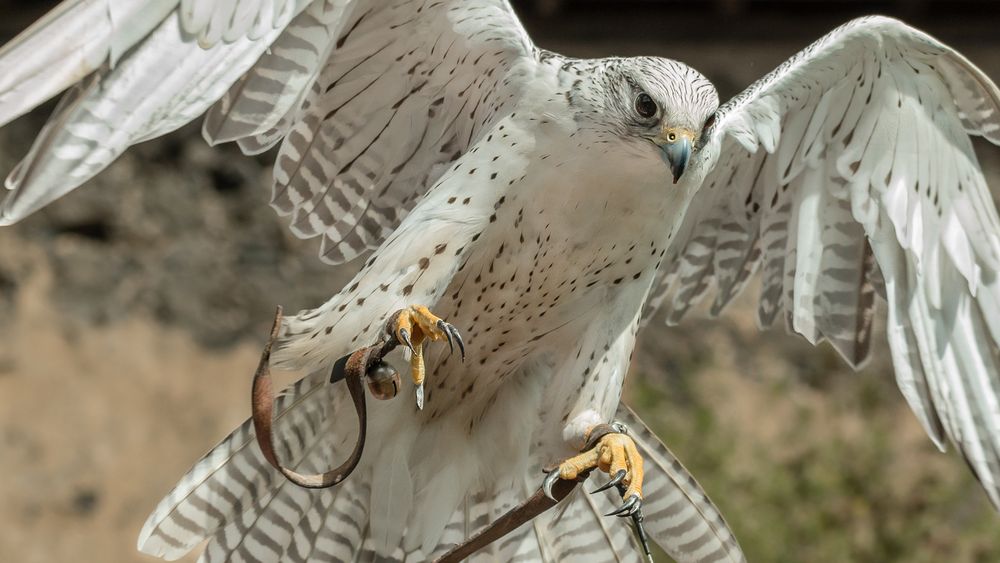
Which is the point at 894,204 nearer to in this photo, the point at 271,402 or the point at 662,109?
the point at 662,109

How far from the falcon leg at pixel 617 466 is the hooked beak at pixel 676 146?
57 centimetres

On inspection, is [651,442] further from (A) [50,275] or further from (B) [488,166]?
(A) [50,275]

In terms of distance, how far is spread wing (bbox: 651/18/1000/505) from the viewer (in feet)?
10.7

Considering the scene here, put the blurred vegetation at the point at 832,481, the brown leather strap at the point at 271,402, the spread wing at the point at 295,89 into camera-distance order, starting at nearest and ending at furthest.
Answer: the spread wing at the point at 295,89 → the brown leather strap at the point at 271,402 → the blurred vegetation at the point at 832,481

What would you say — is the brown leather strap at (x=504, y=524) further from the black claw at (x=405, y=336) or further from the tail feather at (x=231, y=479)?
the tail feather at (x=231, y=479)

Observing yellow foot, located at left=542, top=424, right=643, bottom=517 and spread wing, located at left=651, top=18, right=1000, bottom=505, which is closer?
yellow foot, located at left=542, top=424, right=643, bottom=517

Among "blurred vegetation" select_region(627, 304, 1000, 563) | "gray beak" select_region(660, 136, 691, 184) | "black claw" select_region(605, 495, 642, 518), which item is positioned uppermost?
"gray beak" select_region(660, 136, 691, 184)

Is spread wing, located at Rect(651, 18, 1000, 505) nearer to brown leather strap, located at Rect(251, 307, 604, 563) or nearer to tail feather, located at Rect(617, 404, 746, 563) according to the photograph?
tail feather, located at Rect(617, 404, 746, 563)

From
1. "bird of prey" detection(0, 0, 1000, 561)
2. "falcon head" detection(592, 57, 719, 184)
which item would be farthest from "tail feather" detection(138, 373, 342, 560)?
"falcon head" detection(592, 57, 719, 184)

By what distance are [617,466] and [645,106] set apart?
73cm

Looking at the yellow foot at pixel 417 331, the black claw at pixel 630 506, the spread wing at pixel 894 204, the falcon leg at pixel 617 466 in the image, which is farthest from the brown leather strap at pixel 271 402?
the spread wing at pixel 894 204

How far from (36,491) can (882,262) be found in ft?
17.2

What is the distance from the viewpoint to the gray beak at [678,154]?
2.78 m

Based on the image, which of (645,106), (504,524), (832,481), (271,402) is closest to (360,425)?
(271,402)
